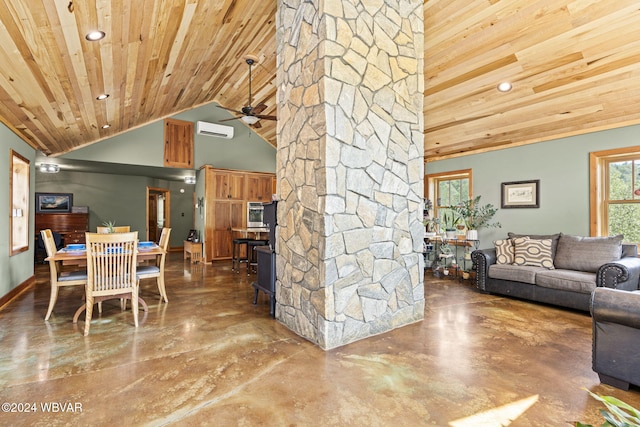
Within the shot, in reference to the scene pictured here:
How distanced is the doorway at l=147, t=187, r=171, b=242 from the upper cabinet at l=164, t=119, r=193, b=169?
2840 mm

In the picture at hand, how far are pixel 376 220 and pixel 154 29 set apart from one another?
9.37 feet

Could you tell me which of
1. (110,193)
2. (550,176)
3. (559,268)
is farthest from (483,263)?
(110,193)

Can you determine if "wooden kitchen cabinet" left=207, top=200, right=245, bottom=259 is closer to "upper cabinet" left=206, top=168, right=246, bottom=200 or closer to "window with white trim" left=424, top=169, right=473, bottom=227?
"upper cabinet" left=206, top=168, right=246, bottom=200

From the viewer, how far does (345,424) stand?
1789 mm

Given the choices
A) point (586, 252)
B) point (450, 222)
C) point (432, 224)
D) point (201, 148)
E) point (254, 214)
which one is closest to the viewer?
point (586, 252)

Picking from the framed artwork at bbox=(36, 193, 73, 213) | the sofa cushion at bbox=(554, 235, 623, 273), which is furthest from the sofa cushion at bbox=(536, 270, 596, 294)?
the framed artwork at bbox=(36, 193, 73, 213)

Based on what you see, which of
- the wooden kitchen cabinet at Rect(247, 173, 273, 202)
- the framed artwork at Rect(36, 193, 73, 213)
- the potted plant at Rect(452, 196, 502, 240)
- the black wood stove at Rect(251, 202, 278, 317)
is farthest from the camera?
the wooden kitchen cabinet at Rect(247, 173, 273, 202)

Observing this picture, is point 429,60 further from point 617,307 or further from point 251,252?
point 251,252

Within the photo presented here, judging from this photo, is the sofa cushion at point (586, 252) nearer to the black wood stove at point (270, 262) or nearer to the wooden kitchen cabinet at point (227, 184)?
the black wood stove at point (270, 262)

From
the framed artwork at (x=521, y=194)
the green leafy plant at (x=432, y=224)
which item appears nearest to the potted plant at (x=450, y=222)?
the green leafy plant at (x=432, y=224)

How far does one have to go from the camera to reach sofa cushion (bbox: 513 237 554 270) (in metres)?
4.36

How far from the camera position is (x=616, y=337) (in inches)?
84.6

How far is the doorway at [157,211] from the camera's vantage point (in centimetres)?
1017

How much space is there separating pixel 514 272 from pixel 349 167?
2.97m
